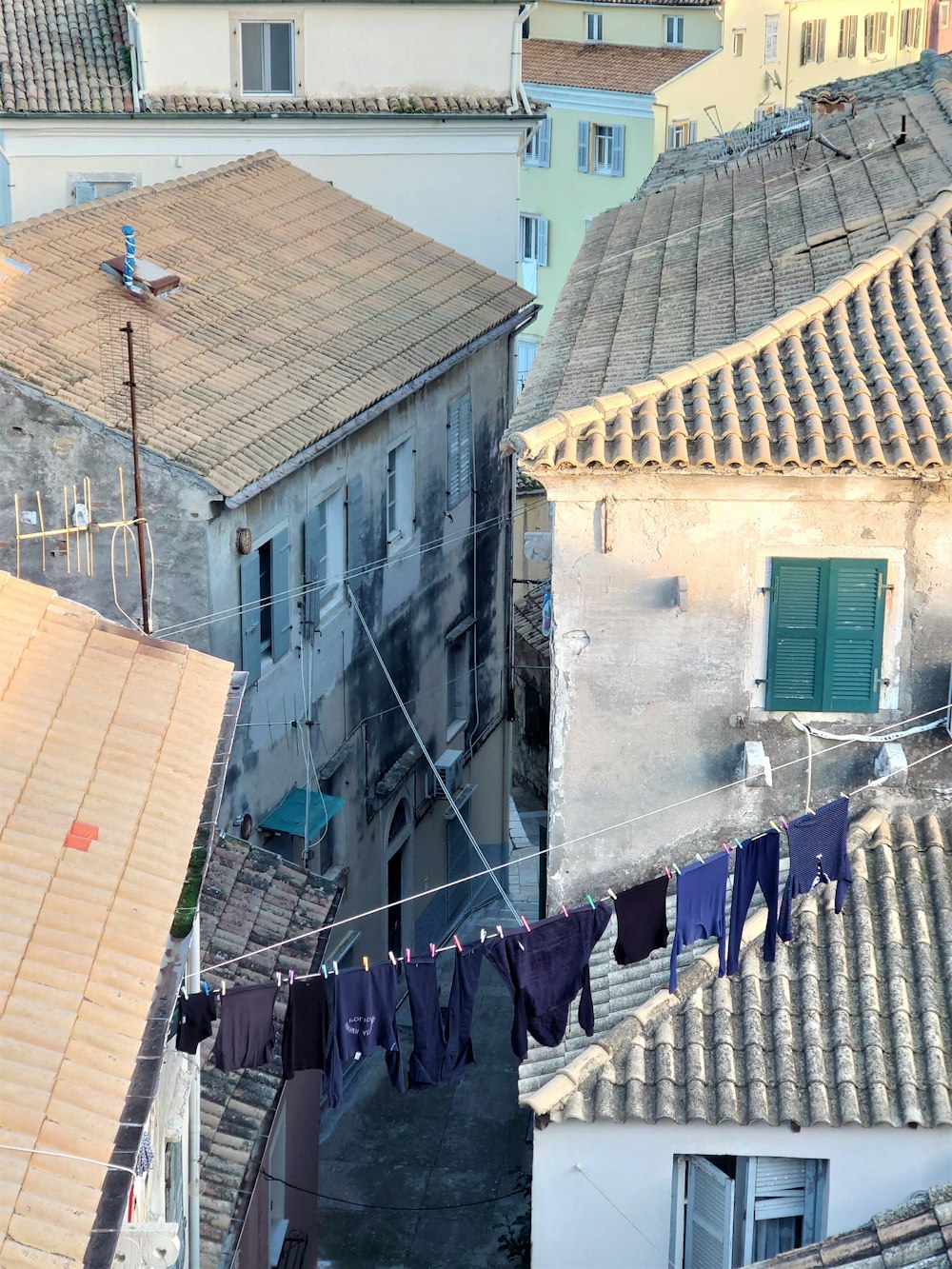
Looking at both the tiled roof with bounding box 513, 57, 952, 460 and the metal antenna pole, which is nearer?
the tiled roof with bounding box 513, 57, 952, 460

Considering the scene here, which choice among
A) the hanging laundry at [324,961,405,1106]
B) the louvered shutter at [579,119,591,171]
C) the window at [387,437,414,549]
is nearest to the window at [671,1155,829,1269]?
the hanging laundry at [324,961,405,1106]

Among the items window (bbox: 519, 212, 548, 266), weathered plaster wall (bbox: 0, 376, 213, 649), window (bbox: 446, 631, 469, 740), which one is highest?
weathered plaster wall (bbox: 0, 376, 213, 649)

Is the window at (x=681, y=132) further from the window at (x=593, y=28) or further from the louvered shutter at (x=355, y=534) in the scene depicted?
the louvered shutter at (x=355, y=534)

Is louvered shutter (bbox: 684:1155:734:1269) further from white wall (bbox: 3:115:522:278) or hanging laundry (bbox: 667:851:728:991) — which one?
white wall (bbox: 3:115:522:278)

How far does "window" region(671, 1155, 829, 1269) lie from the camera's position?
46.2 feet

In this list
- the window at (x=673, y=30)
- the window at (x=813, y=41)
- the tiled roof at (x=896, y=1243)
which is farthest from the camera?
the window at (x=813, y=41)

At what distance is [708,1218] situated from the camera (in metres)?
14.3

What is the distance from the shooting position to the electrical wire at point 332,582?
63.3ft

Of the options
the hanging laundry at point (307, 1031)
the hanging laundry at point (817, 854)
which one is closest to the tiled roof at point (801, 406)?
the hanging laundry at point (817, 854)

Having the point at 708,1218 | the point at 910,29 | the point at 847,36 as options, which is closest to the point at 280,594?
the point at 708,1218

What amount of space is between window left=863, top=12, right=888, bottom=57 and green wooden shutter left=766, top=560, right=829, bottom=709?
2140 inches

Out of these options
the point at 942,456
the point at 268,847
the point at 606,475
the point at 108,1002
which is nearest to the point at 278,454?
the point at 268,847

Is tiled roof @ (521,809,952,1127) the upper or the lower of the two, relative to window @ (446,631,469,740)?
upper

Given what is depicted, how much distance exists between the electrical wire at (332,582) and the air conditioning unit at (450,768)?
10.3 feet
